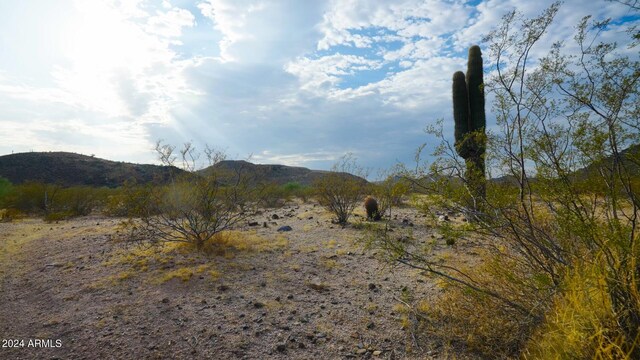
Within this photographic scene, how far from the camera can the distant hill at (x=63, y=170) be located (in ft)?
120

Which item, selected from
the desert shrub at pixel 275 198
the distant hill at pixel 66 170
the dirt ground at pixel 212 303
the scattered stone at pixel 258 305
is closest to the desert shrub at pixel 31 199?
the desert shrub at pixel 275 198

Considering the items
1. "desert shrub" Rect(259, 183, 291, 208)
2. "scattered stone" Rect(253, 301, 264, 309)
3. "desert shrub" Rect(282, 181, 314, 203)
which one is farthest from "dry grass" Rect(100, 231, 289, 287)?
"desert shrub" Rect(282, 181, 314, 203)

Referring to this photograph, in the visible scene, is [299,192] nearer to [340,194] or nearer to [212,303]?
[340,194]

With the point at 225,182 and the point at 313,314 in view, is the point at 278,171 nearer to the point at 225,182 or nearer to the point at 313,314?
the point at 225,182

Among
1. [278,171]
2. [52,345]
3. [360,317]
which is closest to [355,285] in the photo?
[360,317]

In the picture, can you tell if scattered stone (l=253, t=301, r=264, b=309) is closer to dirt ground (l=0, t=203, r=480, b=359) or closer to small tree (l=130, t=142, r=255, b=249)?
dirt ground (l=0, t=203, r=480, b=359)

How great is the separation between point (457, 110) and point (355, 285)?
7.27 m

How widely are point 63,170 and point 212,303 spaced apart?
42948mm

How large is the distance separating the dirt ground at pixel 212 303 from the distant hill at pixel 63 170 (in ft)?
101

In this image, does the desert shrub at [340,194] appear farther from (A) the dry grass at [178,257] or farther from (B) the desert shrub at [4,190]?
(B) the desert shrub at [4,190]

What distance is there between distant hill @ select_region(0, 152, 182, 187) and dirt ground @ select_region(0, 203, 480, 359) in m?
30.7

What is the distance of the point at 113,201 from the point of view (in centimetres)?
1164

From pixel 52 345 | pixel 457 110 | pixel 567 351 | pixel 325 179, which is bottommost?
pixel 52 345

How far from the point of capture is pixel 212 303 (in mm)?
4977
